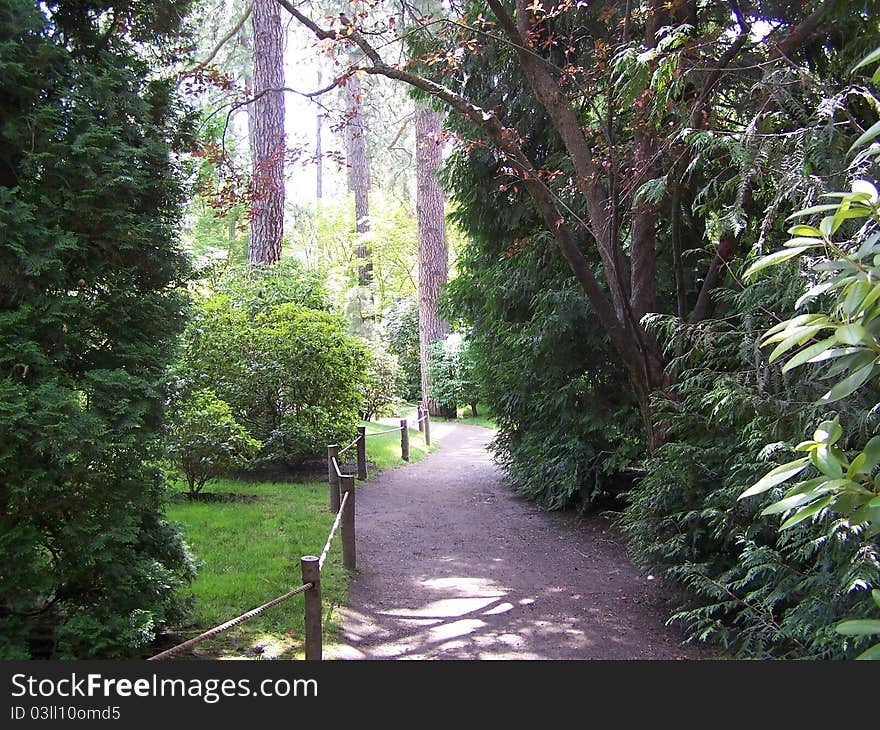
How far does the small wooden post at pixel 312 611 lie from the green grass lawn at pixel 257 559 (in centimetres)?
48

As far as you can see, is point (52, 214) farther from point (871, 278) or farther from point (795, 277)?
point (795, 277)

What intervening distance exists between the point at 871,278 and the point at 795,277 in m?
3.04

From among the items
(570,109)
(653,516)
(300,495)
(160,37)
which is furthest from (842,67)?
(300,495)

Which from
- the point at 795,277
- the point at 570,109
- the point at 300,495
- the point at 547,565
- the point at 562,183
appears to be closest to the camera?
the point at 795,277

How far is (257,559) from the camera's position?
6.90 m

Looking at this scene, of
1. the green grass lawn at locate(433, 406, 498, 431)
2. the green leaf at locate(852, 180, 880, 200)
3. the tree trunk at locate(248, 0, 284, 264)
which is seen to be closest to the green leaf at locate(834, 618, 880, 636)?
the green leaf at locate(852, 180, 880, 200)

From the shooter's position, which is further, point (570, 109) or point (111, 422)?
point (570, 109)

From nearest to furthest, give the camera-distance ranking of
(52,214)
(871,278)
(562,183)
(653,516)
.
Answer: (871,278) < (52,214) < (653,516) < (562,183)

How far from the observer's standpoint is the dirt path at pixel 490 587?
5586mm

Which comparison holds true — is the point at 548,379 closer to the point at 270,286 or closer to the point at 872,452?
the point at 270,286

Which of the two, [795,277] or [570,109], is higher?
[570,109]

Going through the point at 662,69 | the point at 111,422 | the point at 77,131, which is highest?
the point at 662,69

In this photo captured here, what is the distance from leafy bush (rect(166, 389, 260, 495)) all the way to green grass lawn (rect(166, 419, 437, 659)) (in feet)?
1.45

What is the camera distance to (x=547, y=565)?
26.5 ft
